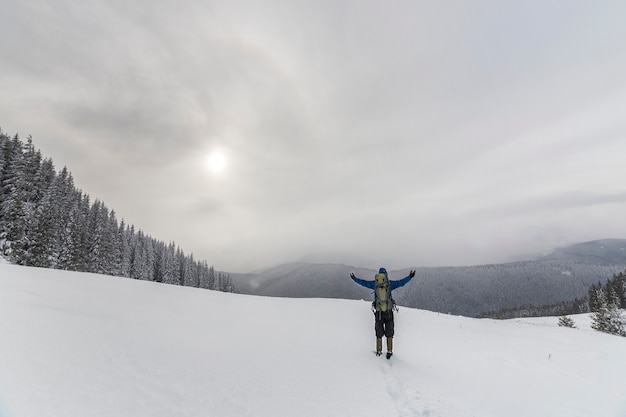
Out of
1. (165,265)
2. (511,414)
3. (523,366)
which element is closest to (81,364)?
(511,414)

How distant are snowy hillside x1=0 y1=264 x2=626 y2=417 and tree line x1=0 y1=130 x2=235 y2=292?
35949 millimetres

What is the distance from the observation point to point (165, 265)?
3329 inches

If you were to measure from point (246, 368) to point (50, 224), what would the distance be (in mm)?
50508

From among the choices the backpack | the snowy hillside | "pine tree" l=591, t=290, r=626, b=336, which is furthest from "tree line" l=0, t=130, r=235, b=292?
"pine tree" l=591, t=290, r=626, b=336

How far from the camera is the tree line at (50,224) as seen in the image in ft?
118

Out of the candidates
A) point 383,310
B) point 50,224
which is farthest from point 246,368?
point 50,224

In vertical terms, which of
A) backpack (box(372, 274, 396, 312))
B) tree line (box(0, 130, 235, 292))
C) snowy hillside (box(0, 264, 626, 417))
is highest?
tree line (box(0, 130, 235, 292))

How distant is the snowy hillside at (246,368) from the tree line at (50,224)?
35.9 m

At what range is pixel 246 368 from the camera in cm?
627

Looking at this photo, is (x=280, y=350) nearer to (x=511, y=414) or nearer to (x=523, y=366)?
(x=511, y=414)

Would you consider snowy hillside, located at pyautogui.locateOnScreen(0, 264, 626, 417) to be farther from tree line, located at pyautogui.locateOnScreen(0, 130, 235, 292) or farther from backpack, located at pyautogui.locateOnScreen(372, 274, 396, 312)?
tree line, located at pyautogui.locateOnScreen(0, 130, 235, 292)

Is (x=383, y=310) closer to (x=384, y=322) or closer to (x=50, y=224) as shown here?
(x=384, y=322)

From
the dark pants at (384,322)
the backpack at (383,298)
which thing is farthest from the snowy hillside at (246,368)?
the backpack at (383,298)

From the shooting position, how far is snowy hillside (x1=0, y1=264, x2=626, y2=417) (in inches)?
165
